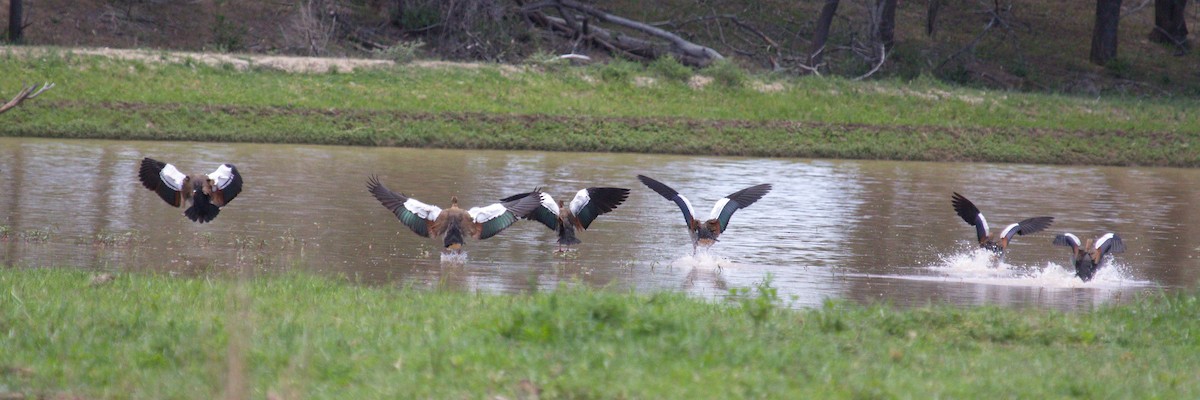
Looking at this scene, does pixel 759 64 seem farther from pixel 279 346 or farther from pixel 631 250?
pixel 279 346

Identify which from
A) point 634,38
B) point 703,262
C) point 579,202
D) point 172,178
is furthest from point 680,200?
point 634,38

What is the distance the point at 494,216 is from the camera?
11812 mm

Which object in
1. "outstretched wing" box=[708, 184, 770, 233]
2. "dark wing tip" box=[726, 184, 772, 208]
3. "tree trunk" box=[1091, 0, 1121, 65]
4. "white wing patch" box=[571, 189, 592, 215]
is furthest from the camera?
"tree trunk" box=[1091, 0, 1121, 65]

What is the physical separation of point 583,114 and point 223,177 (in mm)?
15706

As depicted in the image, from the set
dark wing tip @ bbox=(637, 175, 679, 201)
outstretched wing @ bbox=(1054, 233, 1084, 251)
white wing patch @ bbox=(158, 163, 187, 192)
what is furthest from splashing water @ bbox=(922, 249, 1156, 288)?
white wing patch @ bbox=(158, 163, 187, 192)

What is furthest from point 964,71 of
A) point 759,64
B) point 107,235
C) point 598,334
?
point 598,334

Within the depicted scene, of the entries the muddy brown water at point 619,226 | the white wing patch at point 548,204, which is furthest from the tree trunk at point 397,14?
the white wing patch at point 548,204

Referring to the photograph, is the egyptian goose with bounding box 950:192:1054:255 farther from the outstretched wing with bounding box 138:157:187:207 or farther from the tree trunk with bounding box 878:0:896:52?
the tree trunk with bounding box 878:0:896:52

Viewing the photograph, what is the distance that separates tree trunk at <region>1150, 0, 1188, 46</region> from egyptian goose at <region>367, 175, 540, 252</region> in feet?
137

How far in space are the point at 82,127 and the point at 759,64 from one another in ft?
69.1

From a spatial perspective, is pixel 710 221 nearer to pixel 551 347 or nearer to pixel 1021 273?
pixel 1021 273

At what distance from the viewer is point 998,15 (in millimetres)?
46156

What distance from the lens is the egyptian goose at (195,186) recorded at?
1248 cm

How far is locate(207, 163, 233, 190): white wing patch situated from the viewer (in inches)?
490
